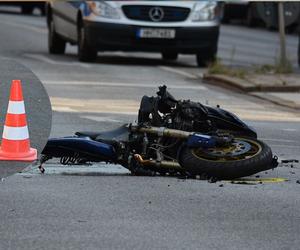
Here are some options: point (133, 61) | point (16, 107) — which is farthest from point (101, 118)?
point (133, 61)

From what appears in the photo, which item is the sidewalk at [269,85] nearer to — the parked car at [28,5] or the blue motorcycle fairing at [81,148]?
the blue motorcycle fairing at [81,148]

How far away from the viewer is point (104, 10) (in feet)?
63.4

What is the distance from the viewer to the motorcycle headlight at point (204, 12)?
64.6 feet

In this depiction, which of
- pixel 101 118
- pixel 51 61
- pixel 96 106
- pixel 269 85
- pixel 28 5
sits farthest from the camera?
pixel 28 5

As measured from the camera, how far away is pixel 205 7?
19.8m

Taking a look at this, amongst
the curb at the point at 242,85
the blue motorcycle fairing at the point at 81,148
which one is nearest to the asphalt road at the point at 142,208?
the blue motorcycle fairing at the point at 81,148

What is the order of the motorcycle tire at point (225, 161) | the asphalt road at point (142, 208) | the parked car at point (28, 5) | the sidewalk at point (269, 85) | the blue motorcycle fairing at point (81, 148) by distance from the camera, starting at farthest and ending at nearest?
1. the parked car at point (28, 5)
2. the sidewalk at point (269, 85)
3. the blue motorcycle fairing at point (81, 148)
4. the motorcycle tire at point (225, 161)
5. the asphalt road at point (142, 208)

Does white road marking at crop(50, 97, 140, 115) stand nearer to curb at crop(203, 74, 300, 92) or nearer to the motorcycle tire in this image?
curb at crop(203, 74, 300, 92)

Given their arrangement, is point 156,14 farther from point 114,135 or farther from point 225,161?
point 225,161

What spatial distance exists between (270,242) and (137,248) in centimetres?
77

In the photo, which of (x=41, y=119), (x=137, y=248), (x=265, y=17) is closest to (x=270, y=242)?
(x=137, y=248)

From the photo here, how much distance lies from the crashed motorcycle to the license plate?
10.9 meters

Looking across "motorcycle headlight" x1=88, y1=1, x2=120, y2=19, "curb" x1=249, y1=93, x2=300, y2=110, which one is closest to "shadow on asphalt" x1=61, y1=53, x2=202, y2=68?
"motorcycle headlight" x1=88, y1=1, x2=120, y2=19

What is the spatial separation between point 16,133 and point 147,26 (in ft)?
36.0
